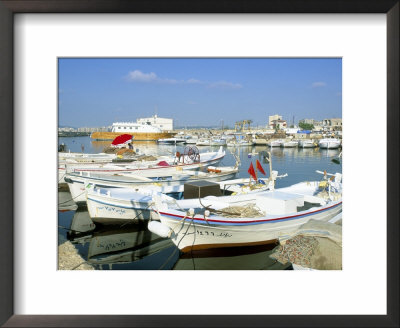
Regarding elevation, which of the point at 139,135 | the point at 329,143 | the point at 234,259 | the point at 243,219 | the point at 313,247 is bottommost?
the point at 234,259

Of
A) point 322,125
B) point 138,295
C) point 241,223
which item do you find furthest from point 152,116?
point 138,295

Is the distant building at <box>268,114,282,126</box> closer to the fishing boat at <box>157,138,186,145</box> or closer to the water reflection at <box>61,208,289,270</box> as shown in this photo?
the fishing boat at <box>157,138,186,145</box>

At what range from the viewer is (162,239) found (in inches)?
198

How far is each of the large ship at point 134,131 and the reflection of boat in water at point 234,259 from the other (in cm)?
157

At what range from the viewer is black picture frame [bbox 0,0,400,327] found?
2.76 meters

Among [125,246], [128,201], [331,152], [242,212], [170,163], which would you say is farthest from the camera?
[170,163]

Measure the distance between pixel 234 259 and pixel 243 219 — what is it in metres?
0.46

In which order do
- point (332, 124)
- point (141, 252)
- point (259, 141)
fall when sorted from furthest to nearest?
point (141, 252), point (259, 141), point (332, 124)

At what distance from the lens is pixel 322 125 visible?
438cm

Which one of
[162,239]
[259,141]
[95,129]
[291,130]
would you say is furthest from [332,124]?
[95,129]

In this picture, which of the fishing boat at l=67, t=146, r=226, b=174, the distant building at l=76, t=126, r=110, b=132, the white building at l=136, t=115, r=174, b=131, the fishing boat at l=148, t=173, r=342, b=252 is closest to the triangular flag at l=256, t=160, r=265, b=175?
the fishing boat at l=67, t=146, r=226, b=174

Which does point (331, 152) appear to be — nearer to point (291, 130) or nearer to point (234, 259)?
point (291, 130)

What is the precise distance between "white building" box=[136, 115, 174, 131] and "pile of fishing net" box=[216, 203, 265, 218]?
1231 millimetres

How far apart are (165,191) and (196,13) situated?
364cm
